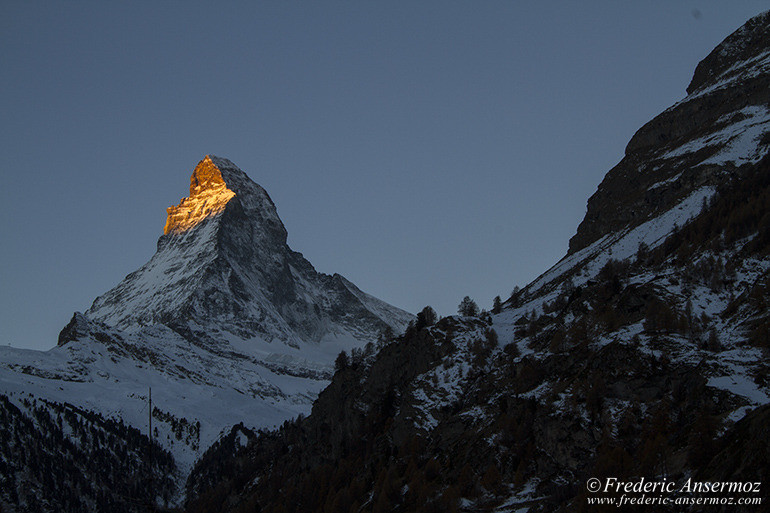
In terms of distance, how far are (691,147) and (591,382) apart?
9688 centimetres

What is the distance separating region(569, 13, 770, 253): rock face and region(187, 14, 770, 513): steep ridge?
73 centimetres

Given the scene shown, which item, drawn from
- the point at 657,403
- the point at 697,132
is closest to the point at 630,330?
the point at 657,403

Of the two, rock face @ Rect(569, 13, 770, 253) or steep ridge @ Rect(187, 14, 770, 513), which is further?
rock face @ Rect(569, 13, 770, 253)

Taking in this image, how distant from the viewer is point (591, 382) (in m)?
74.9

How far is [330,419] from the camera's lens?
12569 centimetres

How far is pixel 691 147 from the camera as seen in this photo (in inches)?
6137

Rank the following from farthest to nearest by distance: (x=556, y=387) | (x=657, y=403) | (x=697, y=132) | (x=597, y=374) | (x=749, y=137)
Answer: (x=697, y=132) < (x=749, y=137) < (x=556, y=387) < (x=597, y=374) < (x=657, y=403)

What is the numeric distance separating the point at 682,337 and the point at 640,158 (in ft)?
358

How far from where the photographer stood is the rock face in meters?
138

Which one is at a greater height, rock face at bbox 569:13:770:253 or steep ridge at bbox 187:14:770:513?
rock face at bbox 569:13:770:253

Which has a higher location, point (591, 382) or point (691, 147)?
point (691, 147)

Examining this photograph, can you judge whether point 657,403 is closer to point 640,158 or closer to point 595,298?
point 595,298

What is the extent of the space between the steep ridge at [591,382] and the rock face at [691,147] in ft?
2.39

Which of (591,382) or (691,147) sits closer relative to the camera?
(591,382)
